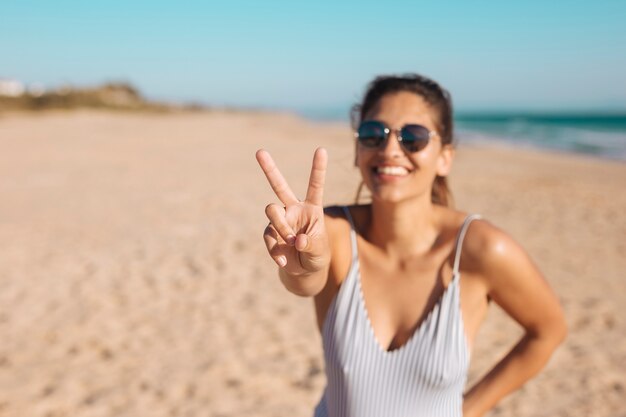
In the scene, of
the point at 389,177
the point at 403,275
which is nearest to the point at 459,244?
the point at 403,275

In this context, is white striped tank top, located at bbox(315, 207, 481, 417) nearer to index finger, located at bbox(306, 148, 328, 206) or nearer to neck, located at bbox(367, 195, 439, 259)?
neck, located at bbox(367, 195, 439, 259)

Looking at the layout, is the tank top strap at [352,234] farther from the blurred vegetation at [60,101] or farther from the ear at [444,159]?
the blurred vegetation at [60,101]

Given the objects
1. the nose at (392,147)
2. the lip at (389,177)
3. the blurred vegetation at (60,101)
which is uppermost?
the nose at (392,147)

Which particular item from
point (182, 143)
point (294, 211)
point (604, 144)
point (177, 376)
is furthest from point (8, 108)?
point (294, 211)

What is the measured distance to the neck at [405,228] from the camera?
194 centimetres

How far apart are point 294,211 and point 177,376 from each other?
117 inches

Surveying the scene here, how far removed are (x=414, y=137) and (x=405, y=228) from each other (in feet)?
1.04

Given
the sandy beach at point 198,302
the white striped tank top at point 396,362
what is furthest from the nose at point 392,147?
the sandy beach at point 198,302

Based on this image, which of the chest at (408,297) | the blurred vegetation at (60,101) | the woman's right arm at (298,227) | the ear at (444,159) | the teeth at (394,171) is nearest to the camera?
the woman's right arm at (298,227)

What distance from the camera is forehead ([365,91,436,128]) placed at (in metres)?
1.96

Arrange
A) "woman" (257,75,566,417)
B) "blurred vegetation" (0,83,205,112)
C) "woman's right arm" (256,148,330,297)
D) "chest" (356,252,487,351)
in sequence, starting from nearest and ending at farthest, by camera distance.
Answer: "woman's right arm" (256,148,330,297) → "woman" (257,75,566,417) → "chest" (356,252,487,351) → "blurred vegetation" (0,83,205,112)

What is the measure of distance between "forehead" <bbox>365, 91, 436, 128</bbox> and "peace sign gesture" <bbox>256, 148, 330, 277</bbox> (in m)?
0.47

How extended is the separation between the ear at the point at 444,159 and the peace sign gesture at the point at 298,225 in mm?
679

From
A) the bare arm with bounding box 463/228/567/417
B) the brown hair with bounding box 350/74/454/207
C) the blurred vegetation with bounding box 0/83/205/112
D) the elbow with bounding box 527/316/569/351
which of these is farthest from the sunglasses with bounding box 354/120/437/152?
the blurred vegetation with bounding box 0/83/205/112
